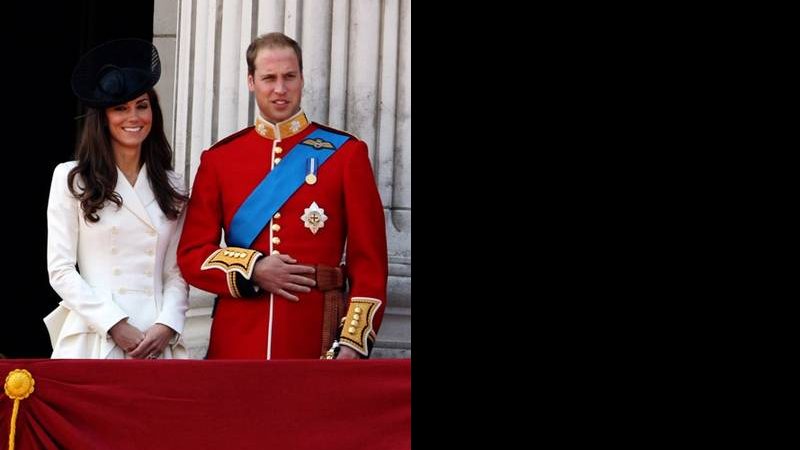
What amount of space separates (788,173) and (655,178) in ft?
0.26

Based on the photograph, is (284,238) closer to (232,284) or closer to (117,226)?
(232,284)

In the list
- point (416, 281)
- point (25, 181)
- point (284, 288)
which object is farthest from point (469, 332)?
point (25, 181)

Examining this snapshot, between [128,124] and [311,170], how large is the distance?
2.01 ft

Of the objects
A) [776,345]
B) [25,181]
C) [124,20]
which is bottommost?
[776,345]

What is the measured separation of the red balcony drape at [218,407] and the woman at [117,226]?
0.49 m

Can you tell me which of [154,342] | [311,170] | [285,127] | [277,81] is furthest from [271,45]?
[154,342]

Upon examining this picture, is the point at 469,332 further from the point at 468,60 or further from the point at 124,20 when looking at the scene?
the point at 124,20

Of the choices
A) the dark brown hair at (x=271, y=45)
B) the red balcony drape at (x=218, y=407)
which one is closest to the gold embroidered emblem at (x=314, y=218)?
the dark brown hair at (x=271, y=45)

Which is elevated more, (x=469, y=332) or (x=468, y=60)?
(x=468, y=60)

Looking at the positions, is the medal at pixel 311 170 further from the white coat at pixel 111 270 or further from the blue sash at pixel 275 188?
the white coat at pixel 111 270

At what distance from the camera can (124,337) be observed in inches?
156

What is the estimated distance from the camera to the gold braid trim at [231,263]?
→ 158 inches

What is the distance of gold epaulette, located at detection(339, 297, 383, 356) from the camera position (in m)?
3.92

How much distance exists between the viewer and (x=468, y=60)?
832 millimetres
